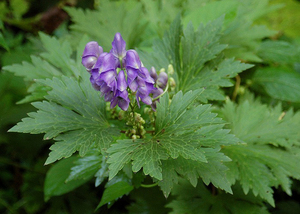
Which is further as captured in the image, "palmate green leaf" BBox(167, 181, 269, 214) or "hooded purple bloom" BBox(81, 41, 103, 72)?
"palmate green leaf" BBox(167, 181, 269, 214)

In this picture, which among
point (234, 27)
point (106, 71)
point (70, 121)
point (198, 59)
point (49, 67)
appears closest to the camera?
point (106, 71)

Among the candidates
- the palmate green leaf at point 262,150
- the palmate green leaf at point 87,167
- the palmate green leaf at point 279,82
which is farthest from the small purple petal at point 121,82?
the palmate green leaf at point 279,82

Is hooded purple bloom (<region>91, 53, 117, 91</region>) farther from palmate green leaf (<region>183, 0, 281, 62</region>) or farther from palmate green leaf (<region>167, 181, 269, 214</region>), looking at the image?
palmate green leaf (<region>183, 0, 281, 62</region>)

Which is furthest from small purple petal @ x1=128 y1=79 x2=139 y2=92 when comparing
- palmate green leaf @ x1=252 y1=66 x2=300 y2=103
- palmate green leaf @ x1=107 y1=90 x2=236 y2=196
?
palmate green leaf @ x1=252 y1=66 x2=300 y2=103

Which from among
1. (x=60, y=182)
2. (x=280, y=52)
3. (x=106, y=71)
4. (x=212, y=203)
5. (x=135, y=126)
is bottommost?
(x=212, y=203)

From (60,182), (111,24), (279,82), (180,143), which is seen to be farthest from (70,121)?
(279,82)

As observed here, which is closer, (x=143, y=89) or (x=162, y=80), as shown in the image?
(x=143, y=89)

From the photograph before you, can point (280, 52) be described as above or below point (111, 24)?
below

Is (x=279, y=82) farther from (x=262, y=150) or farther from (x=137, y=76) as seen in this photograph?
(x=137, y=76)

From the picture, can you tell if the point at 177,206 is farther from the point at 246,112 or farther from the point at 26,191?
the point at 26,191
